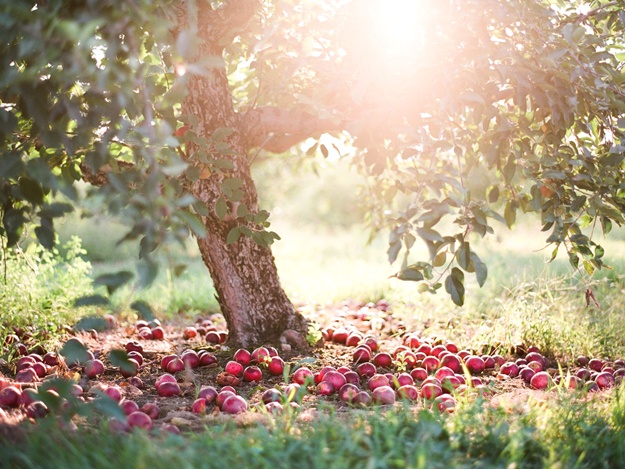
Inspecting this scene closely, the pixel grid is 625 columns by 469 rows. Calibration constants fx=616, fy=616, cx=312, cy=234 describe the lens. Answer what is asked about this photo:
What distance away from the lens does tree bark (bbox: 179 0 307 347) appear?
2930 millimetres

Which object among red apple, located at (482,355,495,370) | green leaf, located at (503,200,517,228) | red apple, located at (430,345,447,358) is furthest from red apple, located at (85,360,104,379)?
green leaf, located at (503,200,517,228)

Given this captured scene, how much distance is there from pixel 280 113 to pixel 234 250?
774mm

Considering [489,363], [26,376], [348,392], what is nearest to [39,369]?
[26,376]

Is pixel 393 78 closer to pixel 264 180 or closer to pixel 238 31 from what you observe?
pixel 238 31

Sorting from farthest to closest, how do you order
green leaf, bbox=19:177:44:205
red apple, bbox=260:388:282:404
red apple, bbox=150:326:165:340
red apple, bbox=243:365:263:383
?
red apple, bbox=150:326:165:340 → red apple, bbox=243:365:263:383 → red apple, bbox=260:388:282:404 → green leaf, bbox=19:177:44:205

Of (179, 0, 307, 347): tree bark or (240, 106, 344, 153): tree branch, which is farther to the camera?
(240, 106, 344, 153): tree branch

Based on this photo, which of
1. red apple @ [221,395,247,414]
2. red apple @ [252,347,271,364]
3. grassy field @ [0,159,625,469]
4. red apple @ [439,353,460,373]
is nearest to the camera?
grassy field @ [0,159,625,469]

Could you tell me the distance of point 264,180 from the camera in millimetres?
13492

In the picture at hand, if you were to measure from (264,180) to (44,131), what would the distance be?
11.7 metres

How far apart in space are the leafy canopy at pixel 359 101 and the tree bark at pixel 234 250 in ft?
0.87

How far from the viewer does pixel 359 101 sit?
6.27ft

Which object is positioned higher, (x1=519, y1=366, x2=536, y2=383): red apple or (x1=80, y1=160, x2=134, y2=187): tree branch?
(x1=80, y1=160, x2=134, y2=187): tree branch

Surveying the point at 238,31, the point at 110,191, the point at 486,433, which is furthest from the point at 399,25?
the point at 486,433

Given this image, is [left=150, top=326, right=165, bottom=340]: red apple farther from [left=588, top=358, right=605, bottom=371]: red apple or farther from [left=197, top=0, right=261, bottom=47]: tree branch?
[left=588, top=358, right=605, bottom=371]: red apple
